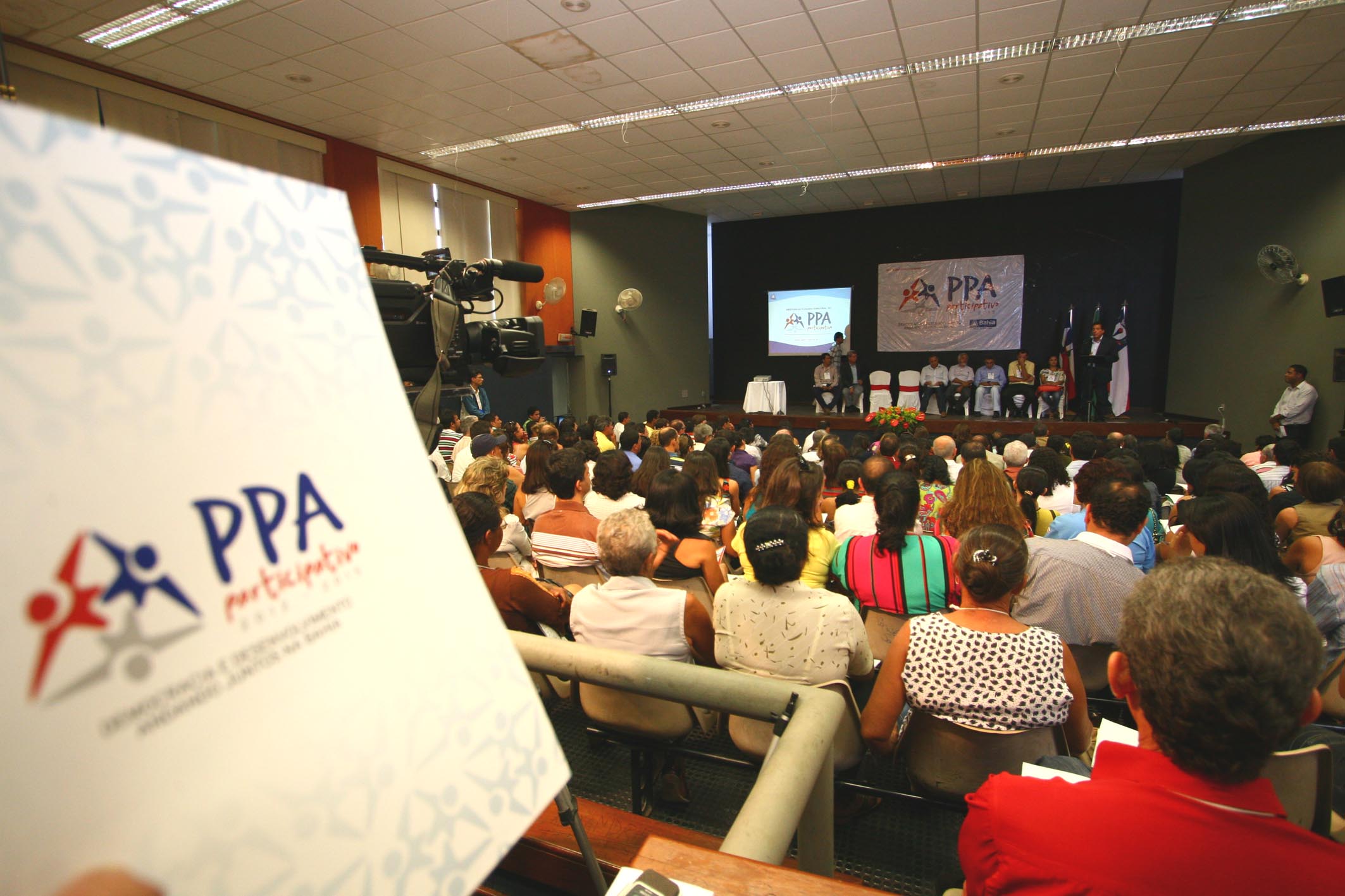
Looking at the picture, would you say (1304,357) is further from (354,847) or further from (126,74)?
(126,74)

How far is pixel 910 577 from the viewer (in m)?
2.09

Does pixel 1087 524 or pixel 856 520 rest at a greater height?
pixel 1087 524

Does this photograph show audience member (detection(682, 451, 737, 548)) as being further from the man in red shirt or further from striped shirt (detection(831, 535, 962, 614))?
the man in red shirt

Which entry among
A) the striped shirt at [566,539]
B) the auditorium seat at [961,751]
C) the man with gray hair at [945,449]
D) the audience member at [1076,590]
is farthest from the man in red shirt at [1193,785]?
the man with gray hair at [945,449]

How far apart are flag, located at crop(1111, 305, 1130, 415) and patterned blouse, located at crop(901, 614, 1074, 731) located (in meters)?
10.2

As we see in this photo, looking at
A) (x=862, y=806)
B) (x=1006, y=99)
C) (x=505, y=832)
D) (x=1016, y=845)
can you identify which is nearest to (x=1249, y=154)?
(x=1006, y=99)

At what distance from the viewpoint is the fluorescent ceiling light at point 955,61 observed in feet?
14.7

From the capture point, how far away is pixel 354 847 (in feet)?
1.30

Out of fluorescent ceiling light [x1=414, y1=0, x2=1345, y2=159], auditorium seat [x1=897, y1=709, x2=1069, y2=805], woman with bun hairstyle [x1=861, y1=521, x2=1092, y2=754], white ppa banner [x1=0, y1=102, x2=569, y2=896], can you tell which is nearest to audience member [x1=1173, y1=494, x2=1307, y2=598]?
woman with bun hairstyle [x1=861, y1=521, x2=1092, y2=754]

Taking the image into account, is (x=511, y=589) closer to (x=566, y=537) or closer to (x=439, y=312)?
(x=566, y=537)

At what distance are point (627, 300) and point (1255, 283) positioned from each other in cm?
816

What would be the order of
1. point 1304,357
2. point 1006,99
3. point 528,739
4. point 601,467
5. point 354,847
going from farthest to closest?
1. point 1304,357
2. point 1006,99
3. point 601,467
4. point 528,739
5. point 354,847

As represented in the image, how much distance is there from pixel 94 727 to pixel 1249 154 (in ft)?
35.9

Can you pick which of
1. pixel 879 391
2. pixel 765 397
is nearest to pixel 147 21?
pixel 765 397
